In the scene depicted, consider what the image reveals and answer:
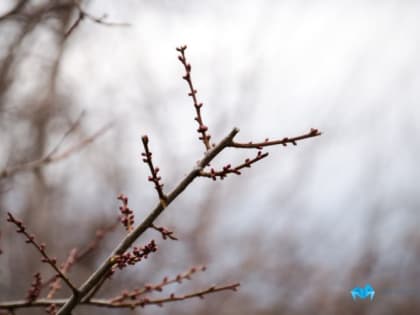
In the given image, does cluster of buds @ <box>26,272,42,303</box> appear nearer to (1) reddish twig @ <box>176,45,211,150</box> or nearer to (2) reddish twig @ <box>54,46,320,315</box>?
(2) reddish twig @ <box>54,46,320,315</box>

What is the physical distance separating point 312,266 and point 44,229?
7.56 meters

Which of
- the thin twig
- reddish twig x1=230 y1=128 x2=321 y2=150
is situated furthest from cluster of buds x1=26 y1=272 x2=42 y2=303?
reddish twig x1=230 y1=128 x2=321 y2=150

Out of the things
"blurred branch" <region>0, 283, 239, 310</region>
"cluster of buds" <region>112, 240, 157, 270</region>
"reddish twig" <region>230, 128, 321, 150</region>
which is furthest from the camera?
"blurred branch" <region>0, 283, 239, 310</region>

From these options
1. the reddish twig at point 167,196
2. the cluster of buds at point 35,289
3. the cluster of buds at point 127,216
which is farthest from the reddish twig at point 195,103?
the cluster of buds at point 35,289

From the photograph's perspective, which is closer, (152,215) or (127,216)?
(152,215)

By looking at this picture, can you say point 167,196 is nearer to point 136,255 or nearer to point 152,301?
point 136,255

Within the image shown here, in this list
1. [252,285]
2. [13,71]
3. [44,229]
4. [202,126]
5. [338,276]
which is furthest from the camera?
[252,285]

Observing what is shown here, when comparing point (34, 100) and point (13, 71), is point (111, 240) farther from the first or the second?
point (13, 71)

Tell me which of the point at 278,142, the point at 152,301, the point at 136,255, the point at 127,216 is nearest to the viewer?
the point at 278,142

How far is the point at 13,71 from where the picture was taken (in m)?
4.53

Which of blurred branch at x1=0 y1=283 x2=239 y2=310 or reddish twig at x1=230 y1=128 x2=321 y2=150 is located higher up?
reddish twig at x1=230 y1=128 x2=321 y2=150

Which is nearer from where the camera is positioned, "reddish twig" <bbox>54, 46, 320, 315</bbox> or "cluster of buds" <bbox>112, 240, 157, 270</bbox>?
"reddish twig" <bbox>54, 46, 320, 315</bbox>

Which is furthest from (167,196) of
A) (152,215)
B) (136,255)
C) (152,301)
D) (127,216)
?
(152,301)

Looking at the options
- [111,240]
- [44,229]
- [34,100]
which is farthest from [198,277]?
[34,100]
